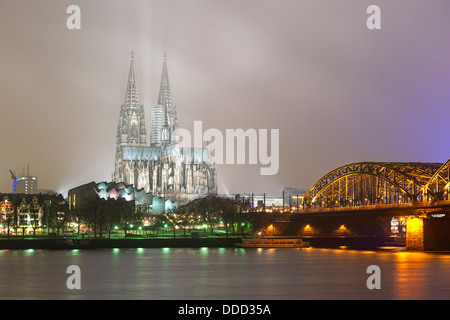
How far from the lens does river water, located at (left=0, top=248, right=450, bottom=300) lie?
194 ft

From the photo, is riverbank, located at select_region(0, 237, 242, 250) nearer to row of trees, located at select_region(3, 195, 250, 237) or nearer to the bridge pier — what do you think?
row of trees, located at select_region(3, 195, 250, 237)

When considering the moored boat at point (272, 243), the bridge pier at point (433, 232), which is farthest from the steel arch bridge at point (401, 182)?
the moored boat at point (272, 243)

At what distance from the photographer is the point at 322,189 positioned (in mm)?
159250

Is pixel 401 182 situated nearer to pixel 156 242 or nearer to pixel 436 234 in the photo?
pixel 436 234

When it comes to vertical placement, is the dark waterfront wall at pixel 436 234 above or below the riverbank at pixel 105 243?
above

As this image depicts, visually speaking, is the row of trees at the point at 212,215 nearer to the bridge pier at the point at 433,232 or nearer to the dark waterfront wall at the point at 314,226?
the dark waterfront wall at the point at 314,226

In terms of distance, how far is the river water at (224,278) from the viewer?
59.2 m

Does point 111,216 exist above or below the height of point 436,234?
above

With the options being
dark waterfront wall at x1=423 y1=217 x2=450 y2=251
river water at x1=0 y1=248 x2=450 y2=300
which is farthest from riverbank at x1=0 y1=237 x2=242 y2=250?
dark waterfront wall at x1=423 y1=217 x2=450 y2=251

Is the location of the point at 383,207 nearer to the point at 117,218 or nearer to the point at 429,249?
the point at 429,249

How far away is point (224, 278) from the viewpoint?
7325cm

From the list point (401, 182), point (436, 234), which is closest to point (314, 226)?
point (401, 182)

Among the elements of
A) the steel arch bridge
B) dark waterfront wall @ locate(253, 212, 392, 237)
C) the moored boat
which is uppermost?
the steel arch bridge

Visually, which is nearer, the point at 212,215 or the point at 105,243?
the point at 105,243
